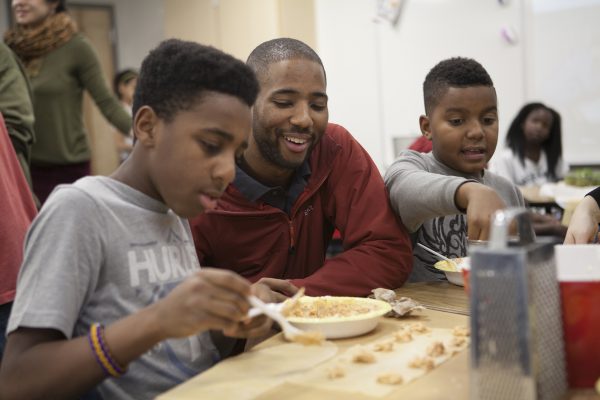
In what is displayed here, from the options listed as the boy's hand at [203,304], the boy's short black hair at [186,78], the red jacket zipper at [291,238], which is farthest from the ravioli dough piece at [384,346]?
the red jacket zipper at [291,238]

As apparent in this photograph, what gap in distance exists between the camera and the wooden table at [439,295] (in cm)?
134

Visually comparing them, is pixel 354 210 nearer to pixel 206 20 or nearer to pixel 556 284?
pixel 556 284

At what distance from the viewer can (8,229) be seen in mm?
1646

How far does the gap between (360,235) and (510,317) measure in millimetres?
885

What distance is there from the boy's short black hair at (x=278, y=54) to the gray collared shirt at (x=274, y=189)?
0.87ft

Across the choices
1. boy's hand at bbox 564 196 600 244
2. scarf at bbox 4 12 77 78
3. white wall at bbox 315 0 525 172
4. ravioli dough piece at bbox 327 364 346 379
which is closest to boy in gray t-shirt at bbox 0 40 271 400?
ravioli dough piece at bbox 327 364 346 379

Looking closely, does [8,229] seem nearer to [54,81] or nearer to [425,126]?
[425,126]

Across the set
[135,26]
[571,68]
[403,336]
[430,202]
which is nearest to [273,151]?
[430,202]

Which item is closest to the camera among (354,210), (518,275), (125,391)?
(518,275)

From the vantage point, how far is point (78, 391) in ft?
3.22

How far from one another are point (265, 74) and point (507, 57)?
4058mm

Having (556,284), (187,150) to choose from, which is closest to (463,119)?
(187,150)

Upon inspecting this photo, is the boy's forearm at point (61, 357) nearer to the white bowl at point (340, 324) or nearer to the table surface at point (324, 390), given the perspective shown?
the table surface at point (324, 390)

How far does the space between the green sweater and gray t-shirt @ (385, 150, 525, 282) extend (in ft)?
5.79
